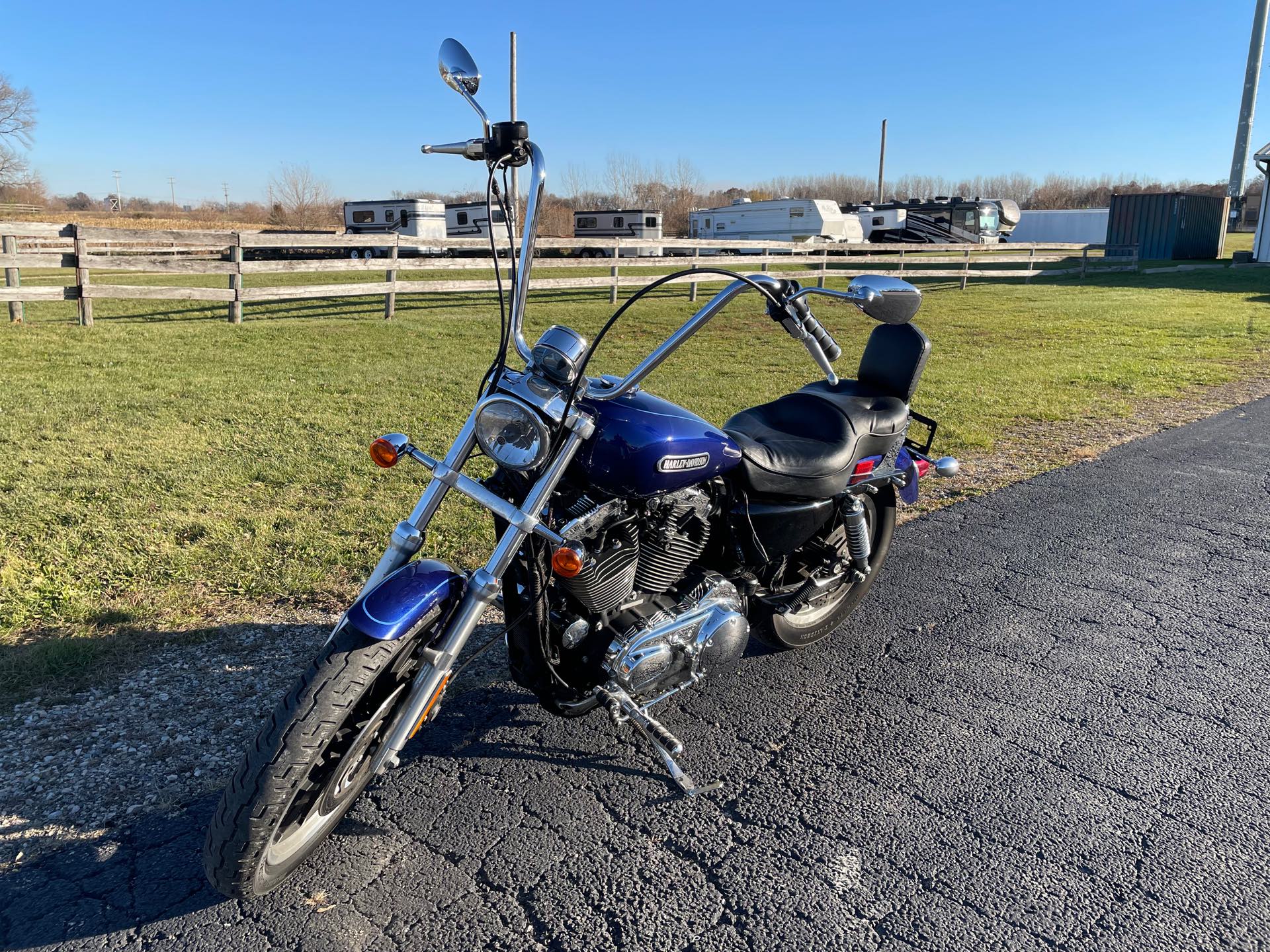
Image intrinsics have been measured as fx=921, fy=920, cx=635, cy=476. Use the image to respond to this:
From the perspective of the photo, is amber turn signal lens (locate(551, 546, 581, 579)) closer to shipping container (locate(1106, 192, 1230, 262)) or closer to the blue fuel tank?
the blue fuel tank

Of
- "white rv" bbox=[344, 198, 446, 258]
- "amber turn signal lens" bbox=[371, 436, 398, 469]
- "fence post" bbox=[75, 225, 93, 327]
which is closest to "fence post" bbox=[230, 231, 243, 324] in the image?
"fence post" bbox=[75, 225, 93, 327]

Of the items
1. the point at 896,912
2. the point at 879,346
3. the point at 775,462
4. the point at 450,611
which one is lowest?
the point at 896,912

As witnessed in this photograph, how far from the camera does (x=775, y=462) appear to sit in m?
3.00

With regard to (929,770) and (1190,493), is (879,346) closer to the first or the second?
(929,770)

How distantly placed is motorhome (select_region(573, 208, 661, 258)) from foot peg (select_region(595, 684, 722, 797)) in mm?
28874

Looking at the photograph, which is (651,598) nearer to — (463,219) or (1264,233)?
(463,219)

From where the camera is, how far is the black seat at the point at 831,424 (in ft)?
9.91

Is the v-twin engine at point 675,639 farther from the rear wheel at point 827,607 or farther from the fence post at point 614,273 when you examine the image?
the fence post at point 614,273

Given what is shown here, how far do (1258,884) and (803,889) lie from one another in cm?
117

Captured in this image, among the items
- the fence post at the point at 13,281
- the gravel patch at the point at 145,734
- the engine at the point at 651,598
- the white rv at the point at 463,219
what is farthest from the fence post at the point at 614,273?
the engine at the point at 651,598

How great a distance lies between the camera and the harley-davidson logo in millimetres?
2553

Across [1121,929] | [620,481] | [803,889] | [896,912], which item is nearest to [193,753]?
[620,481]

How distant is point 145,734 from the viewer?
9.61 feet

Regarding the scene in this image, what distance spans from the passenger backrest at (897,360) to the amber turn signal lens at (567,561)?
1.69m
